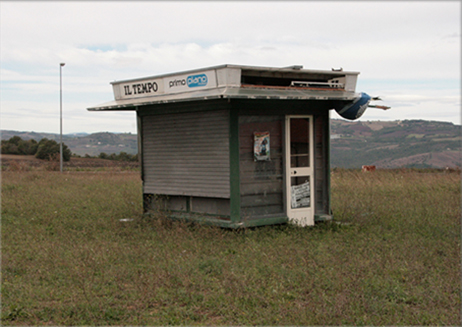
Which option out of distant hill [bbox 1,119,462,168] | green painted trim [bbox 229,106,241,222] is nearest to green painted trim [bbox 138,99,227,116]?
green painted trim [bbox 229,106,241,222]

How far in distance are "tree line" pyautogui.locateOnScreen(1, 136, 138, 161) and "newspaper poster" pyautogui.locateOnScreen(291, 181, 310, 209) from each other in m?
35.8

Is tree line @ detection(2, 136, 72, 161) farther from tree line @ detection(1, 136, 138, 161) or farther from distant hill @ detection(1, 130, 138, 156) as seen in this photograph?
distant hill @ detection(1, 130, 138, 156)

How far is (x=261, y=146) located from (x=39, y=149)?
125ft

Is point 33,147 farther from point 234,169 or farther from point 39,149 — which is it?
point 234,169

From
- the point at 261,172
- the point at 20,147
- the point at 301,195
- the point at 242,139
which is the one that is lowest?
the point at 301,195

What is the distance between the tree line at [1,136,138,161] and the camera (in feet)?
142

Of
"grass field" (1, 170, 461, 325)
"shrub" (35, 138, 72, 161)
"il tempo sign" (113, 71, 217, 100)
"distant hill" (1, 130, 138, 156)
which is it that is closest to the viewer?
"grass field" (1, 170, 461, 325)

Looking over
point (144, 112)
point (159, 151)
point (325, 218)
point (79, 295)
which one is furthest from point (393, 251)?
point (144, 112)

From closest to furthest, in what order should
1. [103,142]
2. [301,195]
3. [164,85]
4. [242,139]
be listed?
[242,139] < [164,85] < [301,195] < [103,142]

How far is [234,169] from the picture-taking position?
32.1 ft

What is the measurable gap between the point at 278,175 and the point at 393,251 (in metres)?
3.14

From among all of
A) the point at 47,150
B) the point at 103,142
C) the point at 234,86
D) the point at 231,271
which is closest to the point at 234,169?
the point at 234,86

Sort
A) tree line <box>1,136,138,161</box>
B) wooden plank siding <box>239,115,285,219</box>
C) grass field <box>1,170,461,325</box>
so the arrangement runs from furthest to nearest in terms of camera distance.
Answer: tree line <box>1,136,138,161</box> < wooden plank siding <box>239,115,285,219</box> < grass field <box>1,170,461,325</box>

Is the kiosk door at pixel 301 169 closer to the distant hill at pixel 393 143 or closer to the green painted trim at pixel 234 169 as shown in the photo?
the green painted trim at pixel 234 169
